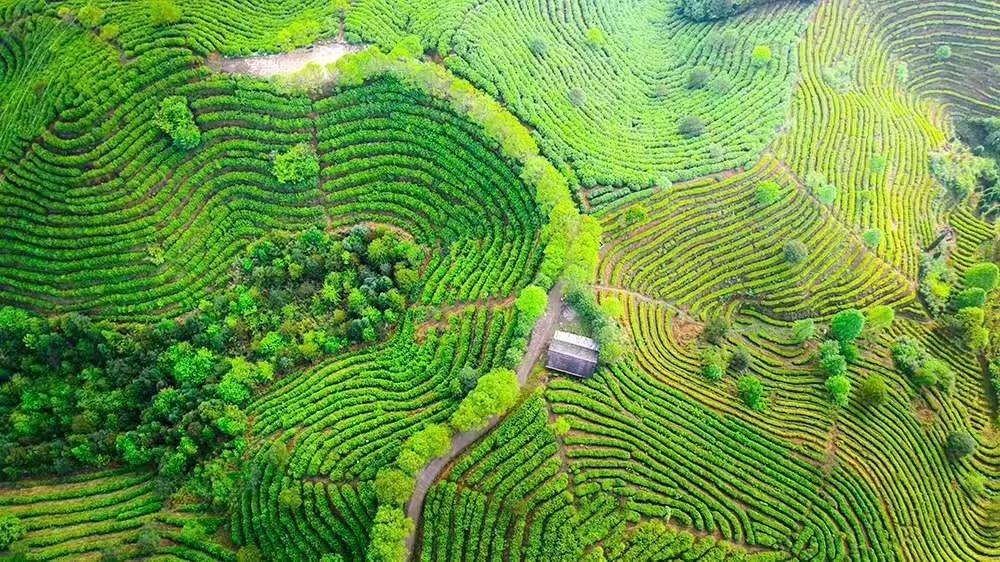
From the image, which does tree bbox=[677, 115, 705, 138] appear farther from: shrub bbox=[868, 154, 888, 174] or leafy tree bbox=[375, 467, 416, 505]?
leafy tree bbox=[375, 467, 416, 505]

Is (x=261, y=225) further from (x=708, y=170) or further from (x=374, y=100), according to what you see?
(x=708, y=170)

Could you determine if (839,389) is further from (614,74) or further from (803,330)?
(614,74)

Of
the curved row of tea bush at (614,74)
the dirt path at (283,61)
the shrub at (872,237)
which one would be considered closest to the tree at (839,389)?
the shrub at (872,237)

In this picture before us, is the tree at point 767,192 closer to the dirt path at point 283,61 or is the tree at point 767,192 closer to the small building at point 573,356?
the small building at point 573,356

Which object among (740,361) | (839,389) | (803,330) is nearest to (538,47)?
(740,361)

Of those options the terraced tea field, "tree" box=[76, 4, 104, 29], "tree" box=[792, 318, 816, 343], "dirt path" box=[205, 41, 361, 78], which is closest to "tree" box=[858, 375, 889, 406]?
the terraced tea field

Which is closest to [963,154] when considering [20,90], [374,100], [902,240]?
[902,240]

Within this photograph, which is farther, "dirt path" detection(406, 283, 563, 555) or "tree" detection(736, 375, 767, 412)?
"tree" detection(736, 375, 767, 412)
